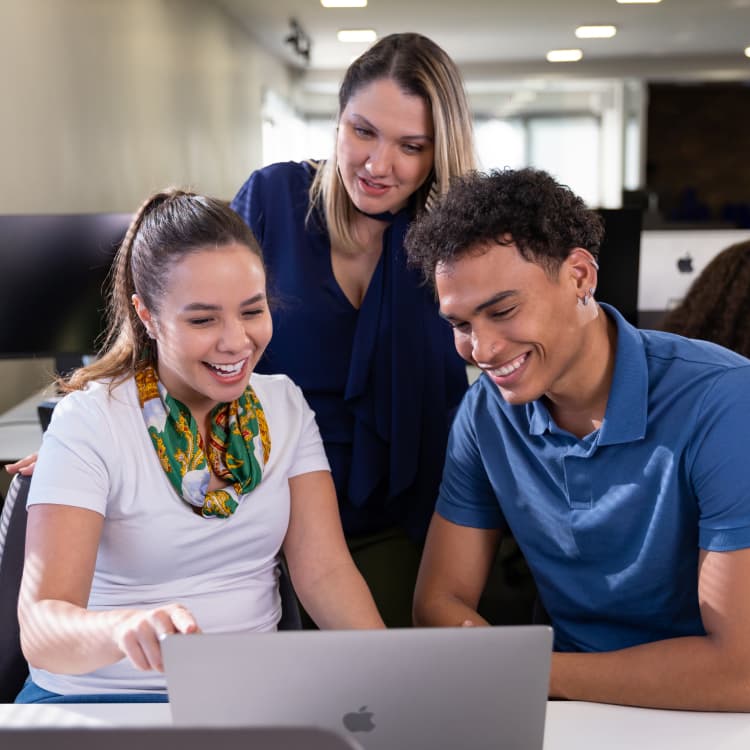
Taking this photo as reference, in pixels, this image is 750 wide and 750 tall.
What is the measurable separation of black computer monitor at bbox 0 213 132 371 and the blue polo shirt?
1788mm

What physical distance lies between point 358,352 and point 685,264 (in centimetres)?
207

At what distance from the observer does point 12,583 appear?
1.37 metres

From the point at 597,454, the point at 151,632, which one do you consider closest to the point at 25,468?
the point at 151,632

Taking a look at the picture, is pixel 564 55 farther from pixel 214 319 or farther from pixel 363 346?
pixel 214 319

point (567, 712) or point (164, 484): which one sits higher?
point (164, 484)

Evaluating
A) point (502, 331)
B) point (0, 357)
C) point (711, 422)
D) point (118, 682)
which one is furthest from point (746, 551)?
point (0, 357)

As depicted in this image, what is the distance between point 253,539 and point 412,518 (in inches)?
25.0

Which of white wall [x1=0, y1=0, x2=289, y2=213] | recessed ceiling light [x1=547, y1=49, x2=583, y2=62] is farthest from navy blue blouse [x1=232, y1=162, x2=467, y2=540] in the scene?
recessed ceiling light [x1=547, y1=49, x2=583, y2=62]

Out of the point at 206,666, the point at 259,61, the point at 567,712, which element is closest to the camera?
the point at 206,666

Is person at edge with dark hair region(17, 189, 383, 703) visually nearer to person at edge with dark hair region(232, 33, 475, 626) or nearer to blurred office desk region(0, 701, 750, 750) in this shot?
blurred office desk region(0, 701, 750, 750)

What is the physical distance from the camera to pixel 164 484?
53.7 inches

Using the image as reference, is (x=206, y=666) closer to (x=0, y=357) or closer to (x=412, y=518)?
(x=412, y=518)

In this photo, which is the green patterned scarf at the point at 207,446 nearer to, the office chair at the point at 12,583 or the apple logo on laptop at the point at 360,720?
the office chair at the point at 12,583

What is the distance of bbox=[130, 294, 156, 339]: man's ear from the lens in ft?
4.72
